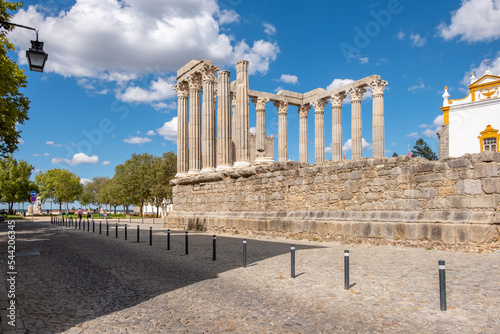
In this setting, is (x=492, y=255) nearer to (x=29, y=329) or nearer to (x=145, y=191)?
(x=29, y=329)

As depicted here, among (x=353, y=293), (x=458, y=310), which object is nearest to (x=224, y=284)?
(x=353, y=293)

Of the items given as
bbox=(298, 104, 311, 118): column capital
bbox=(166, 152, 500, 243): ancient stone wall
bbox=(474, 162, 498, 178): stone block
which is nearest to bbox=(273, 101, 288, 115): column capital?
Result: bbox=(298, 104, 311, 118): column capital

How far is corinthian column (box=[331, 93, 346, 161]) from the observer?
30070 millimetres

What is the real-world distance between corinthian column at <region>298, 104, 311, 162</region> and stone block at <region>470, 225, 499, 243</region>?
24771mm

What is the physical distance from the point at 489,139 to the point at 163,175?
3757 centimetres

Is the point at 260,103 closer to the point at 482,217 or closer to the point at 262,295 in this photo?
the point at 482,217

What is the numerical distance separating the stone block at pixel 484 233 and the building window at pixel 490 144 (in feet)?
81.1

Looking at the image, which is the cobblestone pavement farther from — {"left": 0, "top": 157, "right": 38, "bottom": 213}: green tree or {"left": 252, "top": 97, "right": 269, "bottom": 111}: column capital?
{"left": 0, "top": 157, "right": 38, "bottom": 213}: green tree

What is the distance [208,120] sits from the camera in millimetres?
24688

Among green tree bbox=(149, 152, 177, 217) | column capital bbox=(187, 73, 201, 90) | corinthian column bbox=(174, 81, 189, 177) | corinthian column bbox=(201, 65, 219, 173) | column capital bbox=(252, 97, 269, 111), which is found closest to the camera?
corinthian column bbox=(201, 65, 219, 173)

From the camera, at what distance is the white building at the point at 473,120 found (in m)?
31.2

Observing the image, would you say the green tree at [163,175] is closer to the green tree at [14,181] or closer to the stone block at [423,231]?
the green tree at [14,181]

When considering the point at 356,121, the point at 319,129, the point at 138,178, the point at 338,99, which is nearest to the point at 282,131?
the point at 319,129

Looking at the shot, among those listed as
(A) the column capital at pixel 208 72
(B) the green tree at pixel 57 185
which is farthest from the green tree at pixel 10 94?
(B) the green tree at pixel 57 185
